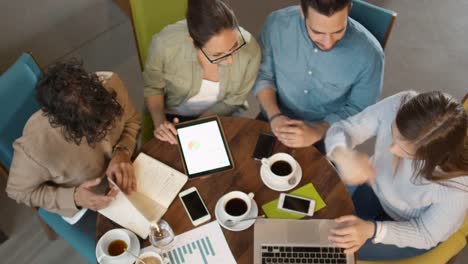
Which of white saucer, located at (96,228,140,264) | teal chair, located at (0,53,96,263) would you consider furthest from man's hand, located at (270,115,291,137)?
teal chair, located at (0,53,96,263)

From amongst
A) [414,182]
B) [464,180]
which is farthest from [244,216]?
[464,180]

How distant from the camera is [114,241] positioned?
4.87 feet

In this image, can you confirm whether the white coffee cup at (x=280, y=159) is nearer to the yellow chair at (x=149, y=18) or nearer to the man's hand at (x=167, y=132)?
the man's hand at (x=167, y=132)

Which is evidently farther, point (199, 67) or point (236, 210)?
point (199, 67)

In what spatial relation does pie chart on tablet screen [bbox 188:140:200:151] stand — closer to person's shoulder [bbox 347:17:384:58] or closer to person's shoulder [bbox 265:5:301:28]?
person's shoulder [bbox 265:5:301:28]

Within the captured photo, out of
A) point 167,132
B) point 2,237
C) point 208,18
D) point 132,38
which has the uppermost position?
point 208,18

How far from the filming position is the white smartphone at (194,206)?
1572 millimetres

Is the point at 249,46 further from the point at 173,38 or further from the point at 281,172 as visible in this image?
the point at 281,172

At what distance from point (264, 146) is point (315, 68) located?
443 mm

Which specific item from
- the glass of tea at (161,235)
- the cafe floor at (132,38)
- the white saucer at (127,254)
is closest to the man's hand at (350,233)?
the glass of tea at (161,235)

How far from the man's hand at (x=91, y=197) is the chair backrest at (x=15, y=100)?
0.33m

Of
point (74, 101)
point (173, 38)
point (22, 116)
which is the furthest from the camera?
point (173, 38)

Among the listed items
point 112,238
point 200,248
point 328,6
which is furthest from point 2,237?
point 328,6

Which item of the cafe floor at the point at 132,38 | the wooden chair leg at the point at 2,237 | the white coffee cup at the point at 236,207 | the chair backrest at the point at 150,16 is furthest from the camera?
the cafe floor at the point at 132,38
